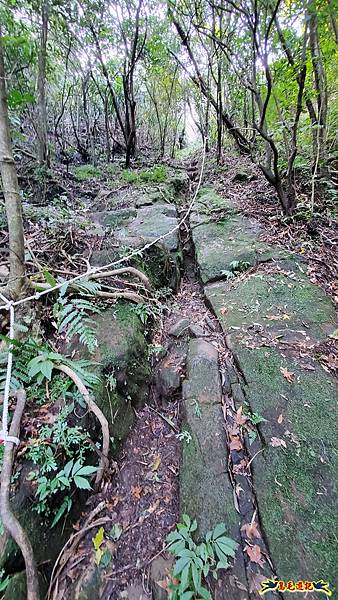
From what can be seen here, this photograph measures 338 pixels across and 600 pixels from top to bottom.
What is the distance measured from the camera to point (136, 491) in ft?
7.14

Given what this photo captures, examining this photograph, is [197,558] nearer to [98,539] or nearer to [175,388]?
[98,539]

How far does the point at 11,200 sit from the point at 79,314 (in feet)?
3.60

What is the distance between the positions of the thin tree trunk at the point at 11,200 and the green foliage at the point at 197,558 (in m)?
2.19

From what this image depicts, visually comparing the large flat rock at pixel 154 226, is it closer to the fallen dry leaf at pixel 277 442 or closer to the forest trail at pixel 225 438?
the forest trail at pixel 225 438

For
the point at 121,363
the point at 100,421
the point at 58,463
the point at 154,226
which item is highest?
the point at 154,226

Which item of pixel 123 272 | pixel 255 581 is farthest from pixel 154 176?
pixel 255 581

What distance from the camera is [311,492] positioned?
1838 mm

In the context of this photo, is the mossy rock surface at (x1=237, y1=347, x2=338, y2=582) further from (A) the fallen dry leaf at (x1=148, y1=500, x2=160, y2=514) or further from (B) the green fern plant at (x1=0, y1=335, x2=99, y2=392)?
(B) the green fern plant at (x1=0, y1=335, x2=99, y2=392)

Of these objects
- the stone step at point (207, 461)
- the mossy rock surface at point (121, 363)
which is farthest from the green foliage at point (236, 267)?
the mossy rock surface at point (121, 363)

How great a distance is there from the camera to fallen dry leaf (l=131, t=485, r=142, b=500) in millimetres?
2156

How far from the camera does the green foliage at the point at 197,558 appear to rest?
1.56 metres

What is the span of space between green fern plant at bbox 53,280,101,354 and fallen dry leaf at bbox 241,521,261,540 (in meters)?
1.54

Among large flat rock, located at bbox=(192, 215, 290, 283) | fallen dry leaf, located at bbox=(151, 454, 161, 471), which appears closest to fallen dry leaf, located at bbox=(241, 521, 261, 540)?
fallen dry leaf, located at bbox=(151, 454, 161, 471)

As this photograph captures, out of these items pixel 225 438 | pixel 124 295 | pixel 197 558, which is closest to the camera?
pixel 197 558
